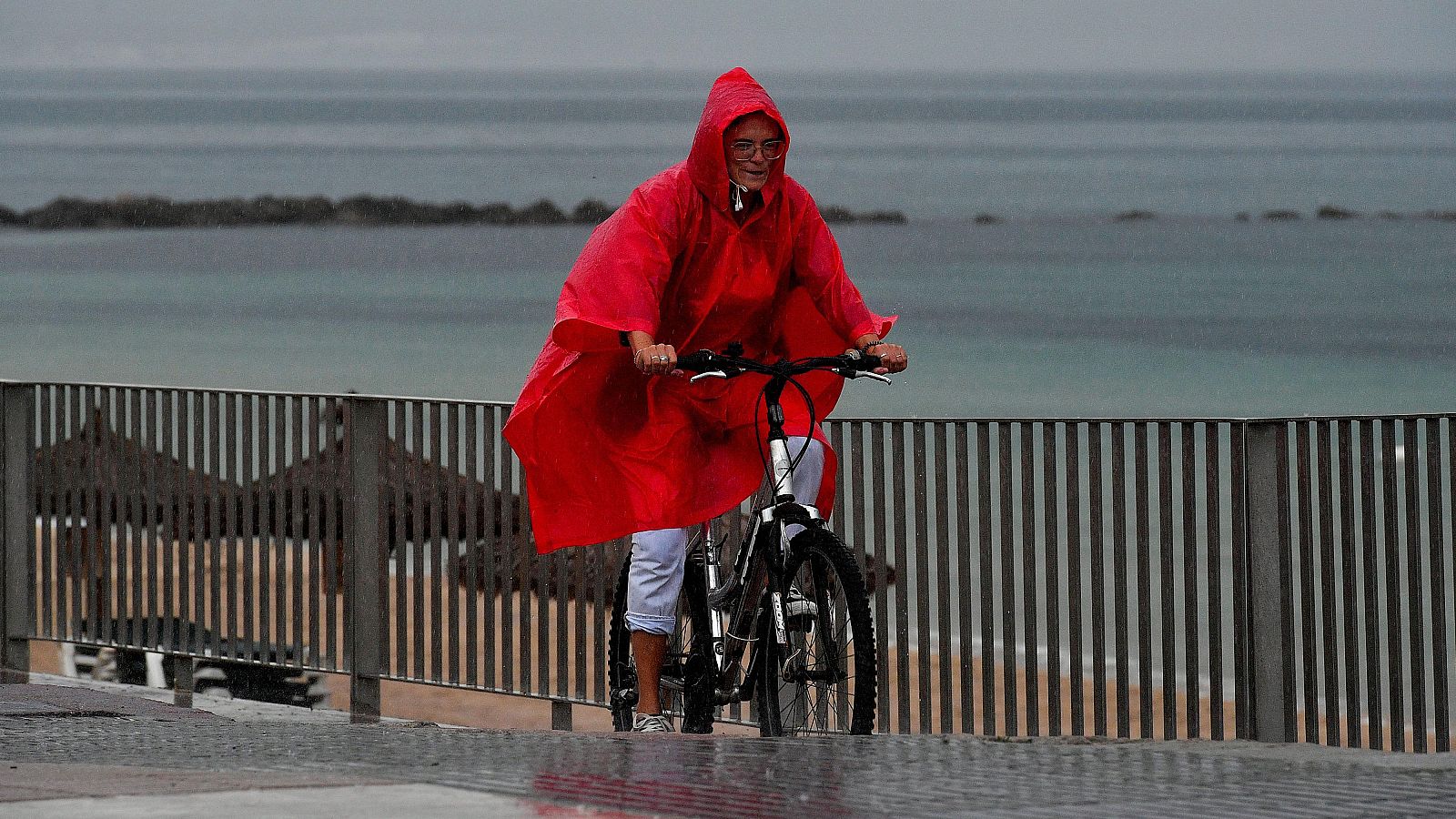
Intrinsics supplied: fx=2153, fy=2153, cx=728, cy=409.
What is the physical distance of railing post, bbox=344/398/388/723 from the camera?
8.01 m

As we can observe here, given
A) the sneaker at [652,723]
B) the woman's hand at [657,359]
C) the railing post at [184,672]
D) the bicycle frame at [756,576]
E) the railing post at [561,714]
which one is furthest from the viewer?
the railing post at [184,672]

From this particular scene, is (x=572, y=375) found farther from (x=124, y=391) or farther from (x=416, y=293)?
(x=416, y=293)

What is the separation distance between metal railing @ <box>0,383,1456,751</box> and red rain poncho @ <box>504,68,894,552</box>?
2.76ft

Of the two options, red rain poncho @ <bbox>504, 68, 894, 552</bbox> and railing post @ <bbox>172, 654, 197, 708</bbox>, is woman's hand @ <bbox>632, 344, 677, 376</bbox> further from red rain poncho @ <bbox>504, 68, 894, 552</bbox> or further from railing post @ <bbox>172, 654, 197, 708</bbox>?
railing post @ <bbox>172, 654, 197, 708</bbox>

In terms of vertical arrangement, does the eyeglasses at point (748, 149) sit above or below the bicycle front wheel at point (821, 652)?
above

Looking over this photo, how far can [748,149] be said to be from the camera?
587 cm

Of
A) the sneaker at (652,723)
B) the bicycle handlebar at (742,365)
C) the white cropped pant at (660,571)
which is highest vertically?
the bicycle handlebar at (742,365)

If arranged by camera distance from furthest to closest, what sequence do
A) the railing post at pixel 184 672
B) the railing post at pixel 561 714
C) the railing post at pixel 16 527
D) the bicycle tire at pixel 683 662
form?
1. the railing post at pixel 16 527
2. the railing post at pixel 184 672
3. the railing post at pixel 561 714
4. the bicycle tire at pixel 683 662

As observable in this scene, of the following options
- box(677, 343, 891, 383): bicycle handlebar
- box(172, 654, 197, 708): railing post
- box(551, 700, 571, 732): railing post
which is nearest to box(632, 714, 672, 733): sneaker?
box(677, 343, 891, 383): bicycle handlebar

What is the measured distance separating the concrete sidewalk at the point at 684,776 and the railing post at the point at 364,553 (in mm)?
2280

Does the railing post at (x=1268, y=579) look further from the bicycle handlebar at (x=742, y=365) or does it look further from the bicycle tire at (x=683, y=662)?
the bicycle tire at (x=683, y=662)

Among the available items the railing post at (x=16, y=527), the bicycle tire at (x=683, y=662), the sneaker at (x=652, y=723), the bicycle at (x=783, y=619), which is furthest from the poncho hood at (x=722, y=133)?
the railing post at (x=16, y=527)

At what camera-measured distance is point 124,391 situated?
8680 mm

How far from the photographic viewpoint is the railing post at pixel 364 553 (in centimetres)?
801
